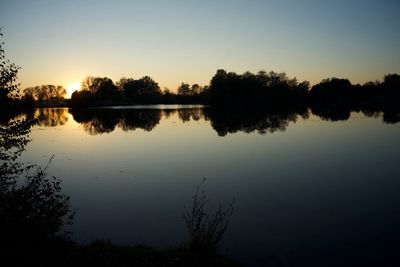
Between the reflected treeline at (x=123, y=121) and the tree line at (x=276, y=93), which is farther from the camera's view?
the tree line at (x=276, y=93)

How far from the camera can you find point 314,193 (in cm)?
1795

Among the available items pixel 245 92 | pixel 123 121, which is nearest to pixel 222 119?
pixel 123 121

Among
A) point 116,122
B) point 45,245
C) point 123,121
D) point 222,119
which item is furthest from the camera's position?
point 123,121

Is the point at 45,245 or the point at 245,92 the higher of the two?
the point at 245,92

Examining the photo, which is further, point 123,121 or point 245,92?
point 245,92

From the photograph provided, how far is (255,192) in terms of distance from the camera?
18.4 m

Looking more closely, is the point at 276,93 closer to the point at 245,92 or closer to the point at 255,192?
the point at 245,92

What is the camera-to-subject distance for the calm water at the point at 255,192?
1217cm

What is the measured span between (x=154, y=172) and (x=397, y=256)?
52.5ft

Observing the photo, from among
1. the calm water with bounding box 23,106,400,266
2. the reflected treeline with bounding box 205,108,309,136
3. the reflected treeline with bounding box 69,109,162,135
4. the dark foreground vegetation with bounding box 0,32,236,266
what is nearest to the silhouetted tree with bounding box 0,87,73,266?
the dark foreground vegetation with bounding box 0,32,236,266

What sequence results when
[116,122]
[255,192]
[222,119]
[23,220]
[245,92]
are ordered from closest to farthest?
[23,220], [255,192], [116,122], [222,119], [245,92]

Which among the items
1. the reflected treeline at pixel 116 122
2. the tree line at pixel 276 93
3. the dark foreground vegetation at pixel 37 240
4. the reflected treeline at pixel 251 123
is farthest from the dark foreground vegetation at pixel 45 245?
the tree line at pixel 276 93

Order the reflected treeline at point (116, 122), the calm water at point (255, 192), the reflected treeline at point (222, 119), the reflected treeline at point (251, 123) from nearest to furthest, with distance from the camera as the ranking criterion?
the calm water at point (255, 192) → the reflected treeline at point (251, 123) → the reflected treeline at point (222, 119) → the reflected treeline at point (116, 122)

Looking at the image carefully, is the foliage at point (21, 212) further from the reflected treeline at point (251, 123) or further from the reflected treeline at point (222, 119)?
the reflected treeline at point (251, 123)
